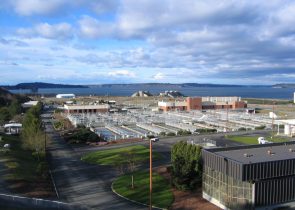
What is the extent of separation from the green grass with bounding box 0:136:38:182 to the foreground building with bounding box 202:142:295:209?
13791mm

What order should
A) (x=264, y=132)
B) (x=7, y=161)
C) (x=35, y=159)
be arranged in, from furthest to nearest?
(x=264, y=132) < (x=35, y=159) < (x=7, y=161)

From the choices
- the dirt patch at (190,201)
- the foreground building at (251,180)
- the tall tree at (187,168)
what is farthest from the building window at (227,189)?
the tall tree at (187,168)

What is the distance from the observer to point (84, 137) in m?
45.9

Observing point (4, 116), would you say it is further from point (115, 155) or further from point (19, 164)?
point (19, 164)

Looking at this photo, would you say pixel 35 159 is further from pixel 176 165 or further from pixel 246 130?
pixel 246 130

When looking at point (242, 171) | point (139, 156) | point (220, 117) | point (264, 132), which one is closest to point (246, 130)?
point (264, 132)

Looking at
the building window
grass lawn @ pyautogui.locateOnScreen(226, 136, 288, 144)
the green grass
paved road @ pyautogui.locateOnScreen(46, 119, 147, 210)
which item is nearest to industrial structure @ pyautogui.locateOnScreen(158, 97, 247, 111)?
grass lawn @ pyautogui.locateOnScreen(226, 136, 288, 144)

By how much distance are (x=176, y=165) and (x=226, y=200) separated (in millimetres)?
4776

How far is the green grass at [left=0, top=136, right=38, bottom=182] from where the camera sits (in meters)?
27.0

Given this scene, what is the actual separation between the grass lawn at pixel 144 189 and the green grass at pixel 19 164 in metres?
6.90

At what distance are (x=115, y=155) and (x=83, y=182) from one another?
899cm

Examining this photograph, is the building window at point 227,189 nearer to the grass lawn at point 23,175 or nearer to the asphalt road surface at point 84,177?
the asphalt road surface at point 84,177

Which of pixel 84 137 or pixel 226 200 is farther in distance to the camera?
pixel 84 137

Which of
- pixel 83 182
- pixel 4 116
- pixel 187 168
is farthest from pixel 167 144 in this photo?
pixel 4 116
